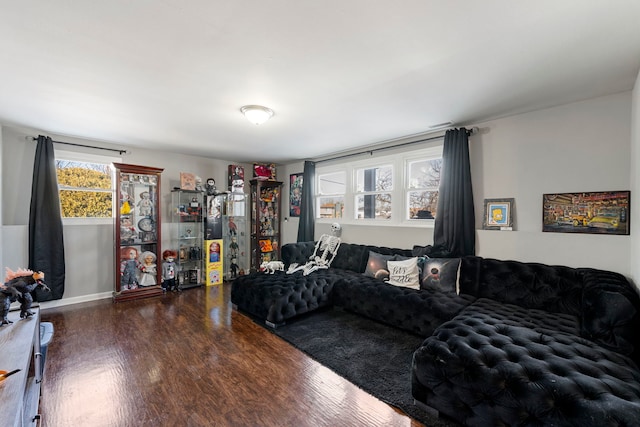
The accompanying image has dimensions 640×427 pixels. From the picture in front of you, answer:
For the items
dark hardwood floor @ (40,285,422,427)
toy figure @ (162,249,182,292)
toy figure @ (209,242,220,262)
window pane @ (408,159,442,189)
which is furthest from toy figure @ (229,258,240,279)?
window pane @ (408,159,442,189)

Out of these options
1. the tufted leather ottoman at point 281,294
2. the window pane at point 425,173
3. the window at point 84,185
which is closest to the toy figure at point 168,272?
the window at point 84,185

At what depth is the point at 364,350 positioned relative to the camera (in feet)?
8.46

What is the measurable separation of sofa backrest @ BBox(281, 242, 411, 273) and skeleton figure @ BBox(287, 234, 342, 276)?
77mm

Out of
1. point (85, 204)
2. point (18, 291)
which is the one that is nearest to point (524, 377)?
point (18, 291)

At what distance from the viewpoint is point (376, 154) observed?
4348 millimetres

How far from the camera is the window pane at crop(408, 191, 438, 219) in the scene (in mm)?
3770

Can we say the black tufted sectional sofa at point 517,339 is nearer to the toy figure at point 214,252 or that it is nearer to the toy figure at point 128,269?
the toy figure at point 214,252

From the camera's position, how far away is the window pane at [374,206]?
4.29 metres

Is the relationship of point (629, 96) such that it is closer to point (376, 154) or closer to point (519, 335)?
point (519, 335)

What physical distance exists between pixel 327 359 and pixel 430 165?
2855 millimetres

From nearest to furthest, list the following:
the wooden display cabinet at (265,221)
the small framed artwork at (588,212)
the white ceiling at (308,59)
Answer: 1. the white ceiling at (308,59)
2. the small framed artwork at (588,212)
3. the wooden display cabinet at (265,221)

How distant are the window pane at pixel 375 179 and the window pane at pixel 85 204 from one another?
404 centimetres

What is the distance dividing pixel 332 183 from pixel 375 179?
97cm

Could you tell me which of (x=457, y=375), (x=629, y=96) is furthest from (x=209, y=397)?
(x=629, y=96)
